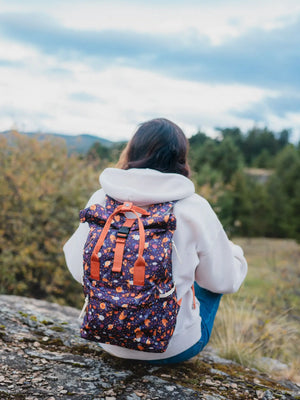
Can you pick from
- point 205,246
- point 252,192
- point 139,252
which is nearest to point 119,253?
point 139,252

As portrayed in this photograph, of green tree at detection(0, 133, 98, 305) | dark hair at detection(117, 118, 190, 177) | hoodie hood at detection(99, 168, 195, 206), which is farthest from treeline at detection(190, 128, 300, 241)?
hoodie hood at detection(99, 168, 195, 206)

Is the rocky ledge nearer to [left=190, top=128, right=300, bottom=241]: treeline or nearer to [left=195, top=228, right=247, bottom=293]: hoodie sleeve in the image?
[left=195, top=228, right=247, bottom=293]: hoodie sleeve

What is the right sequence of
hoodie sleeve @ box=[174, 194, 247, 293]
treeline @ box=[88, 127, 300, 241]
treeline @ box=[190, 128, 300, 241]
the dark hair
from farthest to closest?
treeline @ box=[190, 128, 300, 241], treeline @ box=[88, 127, 300, 241], the dark hair, hoodie sleeve @ box=[174, 194, 247, 293]

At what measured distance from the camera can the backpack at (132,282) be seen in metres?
1.83

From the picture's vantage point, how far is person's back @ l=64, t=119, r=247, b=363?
200 centimetres

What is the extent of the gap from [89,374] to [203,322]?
2.17 feet

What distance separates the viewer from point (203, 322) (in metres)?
2.35

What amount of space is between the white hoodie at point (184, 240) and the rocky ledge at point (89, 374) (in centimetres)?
16

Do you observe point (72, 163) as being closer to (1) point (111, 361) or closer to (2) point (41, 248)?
→ (2) point (41, 248)

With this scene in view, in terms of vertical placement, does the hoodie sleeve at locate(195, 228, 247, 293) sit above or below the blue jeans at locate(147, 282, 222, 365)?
above

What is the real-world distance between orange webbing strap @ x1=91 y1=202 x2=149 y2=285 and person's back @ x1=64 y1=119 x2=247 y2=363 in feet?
0.22

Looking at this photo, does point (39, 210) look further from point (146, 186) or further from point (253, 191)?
point (253, 191)

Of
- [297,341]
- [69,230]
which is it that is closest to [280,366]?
[297,341]

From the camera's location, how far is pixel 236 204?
69.1ft
